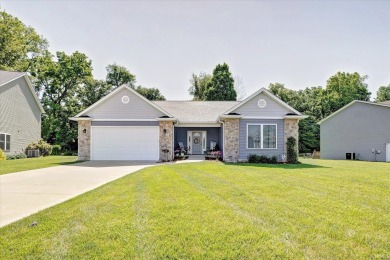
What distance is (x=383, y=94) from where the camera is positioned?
5122 centimetres

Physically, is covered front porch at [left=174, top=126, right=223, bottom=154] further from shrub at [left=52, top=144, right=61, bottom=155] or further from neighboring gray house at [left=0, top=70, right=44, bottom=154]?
shrub at [left=52, top=144, right=61, bottom=155]

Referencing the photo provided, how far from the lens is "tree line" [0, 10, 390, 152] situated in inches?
1234

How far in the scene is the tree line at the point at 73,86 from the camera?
31344 mm

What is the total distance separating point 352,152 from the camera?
88.3 feet

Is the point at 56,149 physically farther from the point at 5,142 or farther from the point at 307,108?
the point at 307,108

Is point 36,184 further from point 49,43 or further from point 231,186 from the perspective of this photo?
point 49,43

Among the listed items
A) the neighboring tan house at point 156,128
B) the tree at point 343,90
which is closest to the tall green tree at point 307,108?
the tree at point 343,90

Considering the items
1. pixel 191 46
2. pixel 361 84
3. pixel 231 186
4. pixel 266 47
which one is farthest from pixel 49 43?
pixel 361 84

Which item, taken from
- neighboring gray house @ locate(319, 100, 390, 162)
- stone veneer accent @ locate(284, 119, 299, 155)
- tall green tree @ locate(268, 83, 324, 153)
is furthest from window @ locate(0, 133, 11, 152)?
tall green tree @ locate(268, 83, 324, 153)

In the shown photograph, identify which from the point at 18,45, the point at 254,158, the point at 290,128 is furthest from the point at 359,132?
the point at 18,45

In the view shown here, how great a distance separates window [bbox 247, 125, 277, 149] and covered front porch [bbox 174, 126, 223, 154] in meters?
5.36

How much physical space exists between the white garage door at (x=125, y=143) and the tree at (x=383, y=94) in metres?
48.1

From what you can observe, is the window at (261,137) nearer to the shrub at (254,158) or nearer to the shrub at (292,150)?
the shrub at (254,158)

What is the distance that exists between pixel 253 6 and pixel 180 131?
41.6 feet
